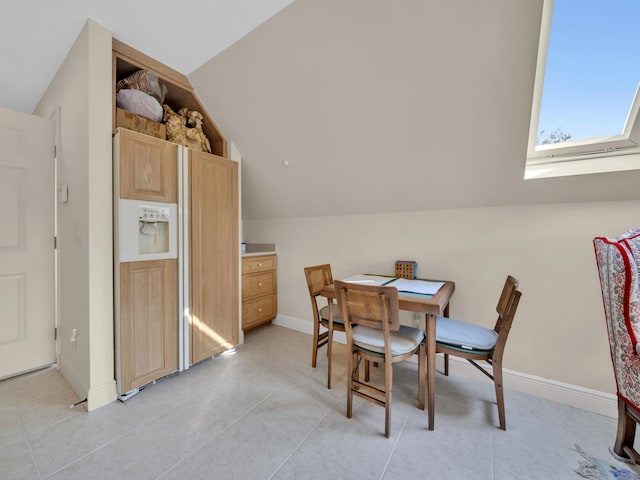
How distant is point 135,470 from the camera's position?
4.09ft

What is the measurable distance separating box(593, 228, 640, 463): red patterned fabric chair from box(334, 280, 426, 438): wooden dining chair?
0.90m

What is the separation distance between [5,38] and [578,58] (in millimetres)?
3619

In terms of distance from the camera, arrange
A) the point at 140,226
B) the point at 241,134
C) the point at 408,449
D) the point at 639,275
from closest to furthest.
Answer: the point at 639,275
the point at 408,449
the point at 140,226
the point at 241,134

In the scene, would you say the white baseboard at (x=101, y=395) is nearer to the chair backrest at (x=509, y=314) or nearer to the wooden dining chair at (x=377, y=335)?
the wooden dining chair at (x=377, y=335)

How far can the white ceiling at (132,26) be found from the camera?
1553 millimetres

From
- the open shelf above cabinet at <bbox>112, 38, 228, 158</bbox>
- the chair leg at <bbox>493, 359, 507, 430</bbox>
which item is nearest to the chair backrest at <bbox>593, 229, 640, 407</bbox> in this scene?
the chair leg at <bbox>493, 359, 507, 430</bbox>

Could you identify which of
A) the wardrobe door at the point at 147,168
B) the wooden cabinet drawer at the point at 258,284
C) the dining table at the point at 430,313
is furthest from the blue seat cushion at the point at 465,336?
the wardrobe door at the point at 147,168

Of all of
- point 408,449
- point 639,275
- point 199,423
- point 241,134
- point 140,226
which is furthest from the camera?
point 241,134

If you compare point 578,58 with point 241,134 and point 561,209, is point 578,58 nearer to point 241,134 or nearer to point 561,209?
point 561,209

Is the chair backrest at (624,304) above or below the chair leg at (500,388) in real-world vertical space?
above

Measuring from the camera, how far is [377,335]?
5.37 feet

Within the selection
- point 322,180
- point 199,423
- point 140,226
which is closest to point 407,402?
point 199,423

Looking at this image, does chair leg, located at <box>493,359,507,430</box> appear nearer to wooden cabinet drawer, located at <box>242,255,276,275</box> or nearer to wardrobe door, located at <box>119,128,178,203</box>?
wooden cabinet drawer, located at <box>242,255,276,275</box>

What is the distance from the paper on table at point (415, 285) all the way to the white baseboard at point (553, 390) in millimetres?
712
